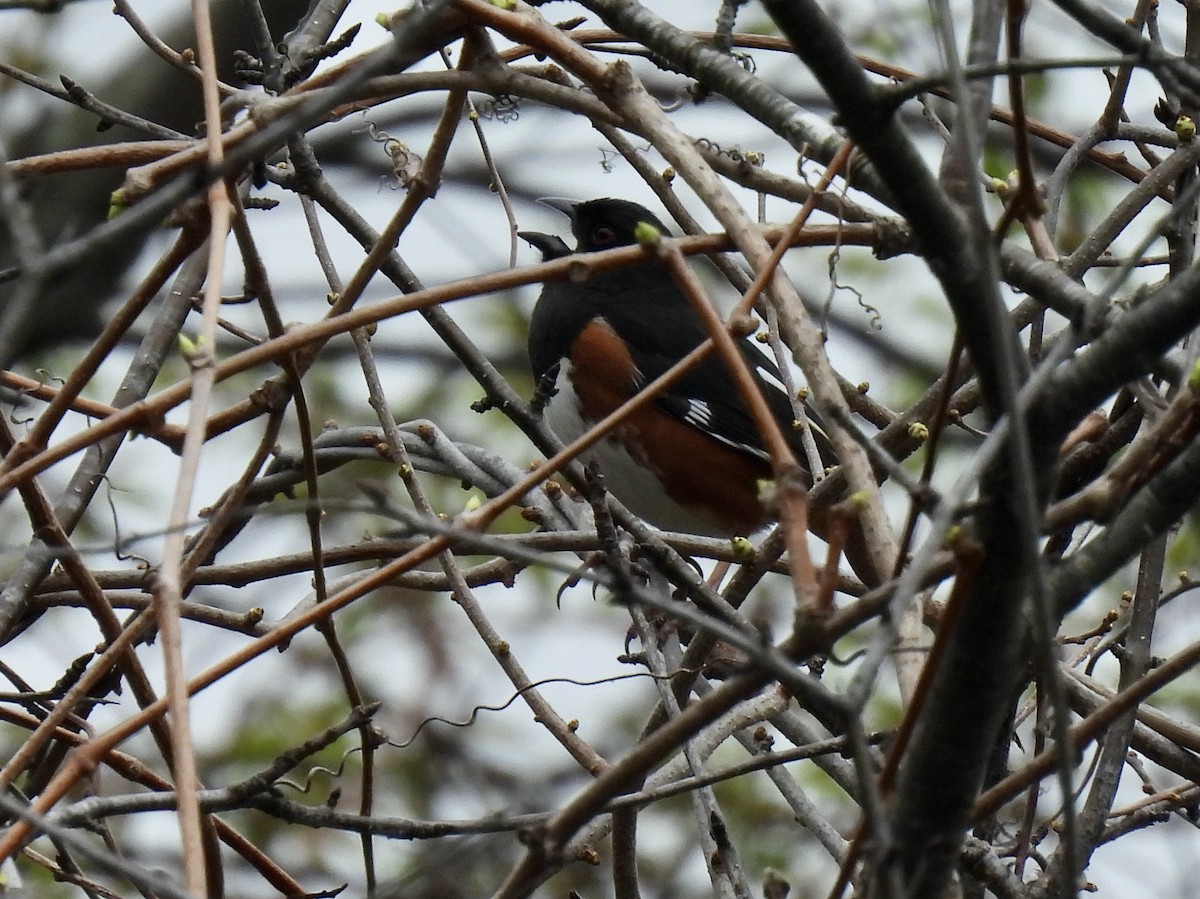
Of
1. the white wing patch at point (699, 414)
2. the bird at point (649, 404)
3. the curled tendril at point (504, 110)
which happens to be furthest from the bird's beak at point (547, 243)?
the curled tendril at point (504, 110)

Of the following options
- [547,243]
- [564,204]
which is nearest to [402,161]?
[547,243]

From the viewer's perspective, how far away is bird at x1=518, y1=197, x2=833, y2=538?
Answer: 3.79m

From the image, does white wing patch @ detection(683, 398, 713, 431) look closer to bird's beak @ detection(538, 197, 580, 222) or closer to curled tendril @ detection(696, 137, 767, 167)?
bird's beak @ detection(538, 197, 580, 222)

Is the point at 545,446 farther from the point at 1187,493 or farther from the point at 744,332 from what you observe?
the point at 1187,493

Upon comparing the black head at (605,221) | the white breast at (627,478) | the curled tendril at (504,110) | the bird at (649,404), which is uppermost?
the black head at (605,221)

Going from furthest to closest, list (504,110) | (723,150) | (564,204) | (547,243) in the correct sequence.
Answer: (564,204)
(547,243)
(504,110)
(723,150)

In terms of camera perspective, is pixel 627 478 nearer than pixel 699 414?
Yes

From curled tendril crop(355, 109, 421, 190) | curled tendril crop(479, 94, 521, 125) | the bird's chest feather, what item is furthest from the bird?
curled tendril crop(355, 109, 421, 190)

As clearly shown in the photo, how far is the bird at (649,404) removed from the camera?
3.79 metres

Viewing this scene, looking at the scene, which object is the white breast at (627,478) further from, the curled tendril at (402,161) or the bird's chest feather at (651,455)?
the curled tendril at (402,161)

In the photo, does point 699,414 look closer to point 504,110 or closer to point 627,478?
point 627,478

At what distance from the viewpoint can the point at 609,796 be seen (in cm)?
105

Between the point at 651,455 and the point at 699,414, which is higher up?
the point at 699,414

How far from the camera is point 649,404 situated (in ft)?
13.1
